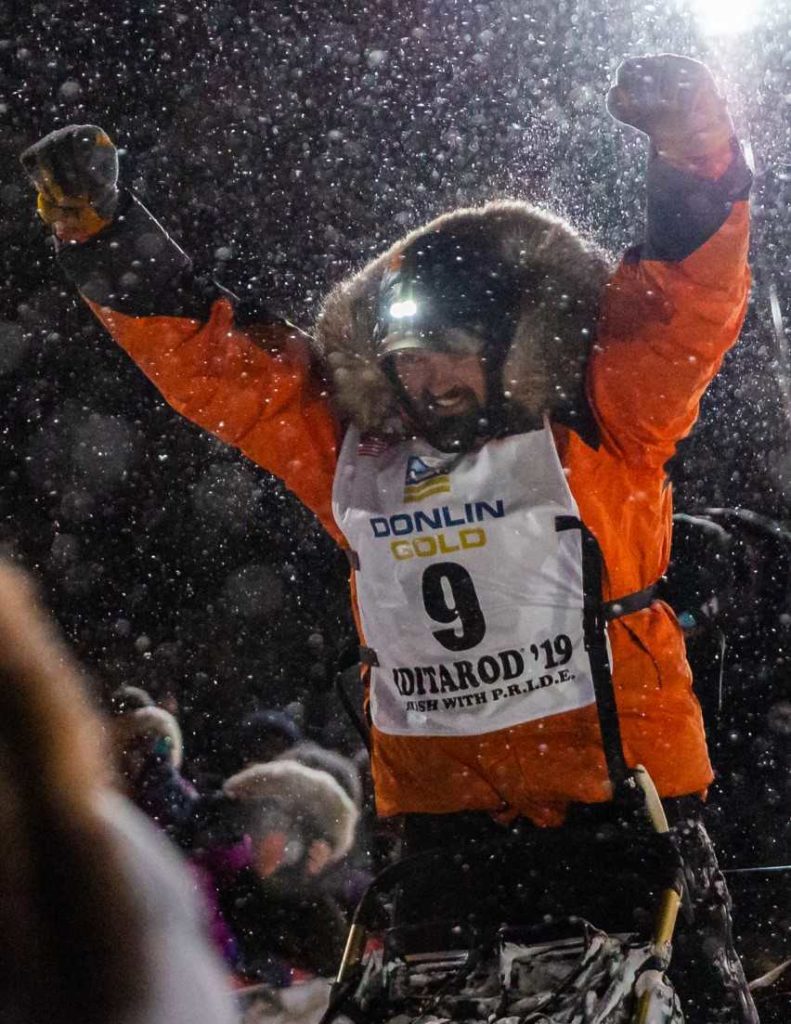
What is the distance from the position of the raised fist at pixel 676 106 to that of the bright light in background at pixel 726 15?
439cm

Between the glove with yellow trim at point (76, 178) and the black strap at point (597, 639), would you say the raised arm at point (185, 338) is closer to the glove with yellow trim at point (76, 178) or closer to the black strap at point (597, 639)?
the glove with yellow trim at point (76, 178)

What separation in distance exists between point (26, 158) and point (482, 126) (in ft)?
20.5

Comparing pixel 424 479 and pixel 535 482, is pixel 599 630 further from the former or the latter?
pixel 424 479

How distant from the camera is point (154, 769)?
4102mm

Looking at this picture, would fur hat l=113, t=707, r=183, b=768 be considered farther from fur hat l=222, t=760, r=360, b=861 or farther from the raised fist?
the raised fist

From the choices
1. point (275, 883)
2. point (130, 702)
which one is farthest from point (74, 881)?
point (130, 702)

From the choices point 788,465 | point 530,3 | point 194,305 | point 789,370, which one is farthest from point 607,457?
point 530,3

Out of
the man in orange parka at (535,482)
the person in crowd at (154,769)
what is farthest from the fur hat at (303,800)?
the man in orange parka at (535,482)

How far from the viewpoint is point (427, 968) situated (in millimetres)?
1895

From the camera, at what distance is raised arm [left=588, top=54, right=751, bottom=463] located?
6.64 ft

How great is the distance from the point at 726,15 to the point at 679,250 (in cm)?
469

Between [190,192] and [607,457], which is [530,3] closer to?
[190,192]

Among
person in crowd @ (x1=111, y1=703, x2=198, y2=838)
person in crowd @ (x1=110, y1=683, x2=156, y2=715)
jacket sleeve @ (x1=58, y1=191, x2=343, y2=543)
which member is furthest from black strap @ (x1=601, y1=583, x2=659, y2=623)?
person in crowd @ (x1=110, y1=683, x2=156, y2=715)

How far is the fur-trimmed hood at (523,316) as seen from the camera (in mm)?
2207
